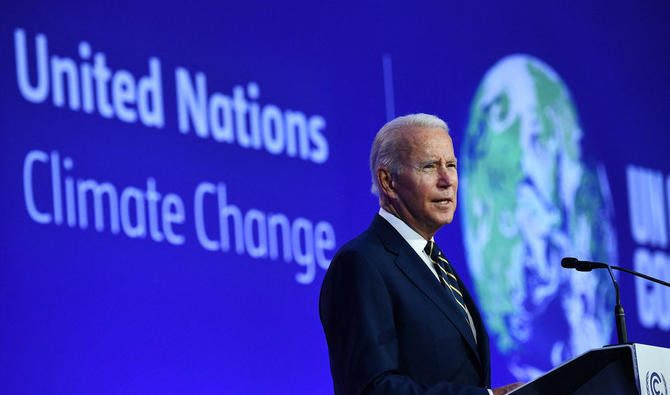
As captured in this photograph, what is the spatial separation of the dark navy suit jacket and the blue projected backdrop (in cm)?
147

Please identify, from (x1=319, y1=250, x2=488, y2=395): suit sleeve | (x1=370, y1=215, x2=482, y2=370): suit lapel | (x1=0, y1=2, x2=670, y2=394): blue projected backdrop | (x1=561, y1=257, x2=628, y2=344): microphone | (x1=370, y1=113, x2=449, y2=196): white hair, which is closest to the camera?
(x1=319, y1=250, x2=488, y2=395): suit sleeve

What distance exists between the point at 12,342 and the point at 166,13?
1472 mm

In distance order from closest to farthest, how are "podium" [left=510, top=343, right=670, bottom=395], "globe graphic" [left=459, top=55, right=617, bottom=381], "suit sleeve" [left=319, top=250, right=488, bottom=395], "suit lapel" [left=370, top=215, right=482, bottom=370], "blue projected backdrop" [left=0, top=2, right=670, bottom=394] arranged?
"podium" [left=510, top=343, right=670, bottom=395] < "suit sleeve" [left=319, top=250, right=488, bottom=395] < "suit lapel" [left=370, top=215, right=482, bottom=370] < "blue projected backdrop" [left=0, top=2, right=670, bottom=394] < "globe graphic" [left=459, top=55, right=617, bottom=381]

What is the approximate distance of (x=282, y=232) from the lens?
438 centimetres

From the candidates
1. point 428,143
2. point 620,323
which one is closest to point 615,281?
point 620,323

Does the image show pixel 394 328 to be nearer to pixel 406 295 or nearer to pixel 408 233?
pixel 406 295

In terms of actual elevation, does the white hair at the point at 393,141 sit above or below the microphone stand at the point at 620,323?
above

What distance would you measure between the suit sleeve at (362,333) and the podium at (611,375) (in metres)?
0.18

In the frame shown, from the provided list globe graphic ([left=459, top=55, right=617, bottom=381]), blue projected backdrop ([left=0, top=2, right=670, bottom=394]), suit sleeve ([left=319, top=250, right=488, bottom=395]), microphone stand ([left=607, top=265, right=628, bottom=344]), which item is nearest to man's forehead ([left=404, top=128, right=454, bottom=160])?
suit sleeve ([left=319, top=250, right=488, bottom=395])

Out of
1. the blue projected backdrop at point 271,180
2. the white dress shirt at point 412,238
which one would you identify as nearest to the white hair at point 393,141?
the white dress shirt at point 412,238

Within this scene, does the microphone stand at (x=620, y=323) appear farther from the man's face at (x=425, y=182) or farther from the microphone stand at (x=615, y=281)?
the man's face at (x=425, y=182)

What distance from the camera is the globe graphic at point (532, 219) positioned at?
5.27 meters

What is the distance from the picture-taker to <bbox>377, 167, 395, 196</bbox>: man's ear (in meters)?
2.69

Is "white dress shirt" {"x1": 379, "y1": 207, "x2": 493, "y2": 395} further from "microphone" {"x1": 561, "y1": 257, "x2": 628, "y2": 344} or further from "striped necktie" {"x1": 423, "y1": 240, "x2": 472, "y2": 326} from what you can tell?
"microphone" {"x1": 561, "y1": 257, "x2": 628, "y2": 344}
